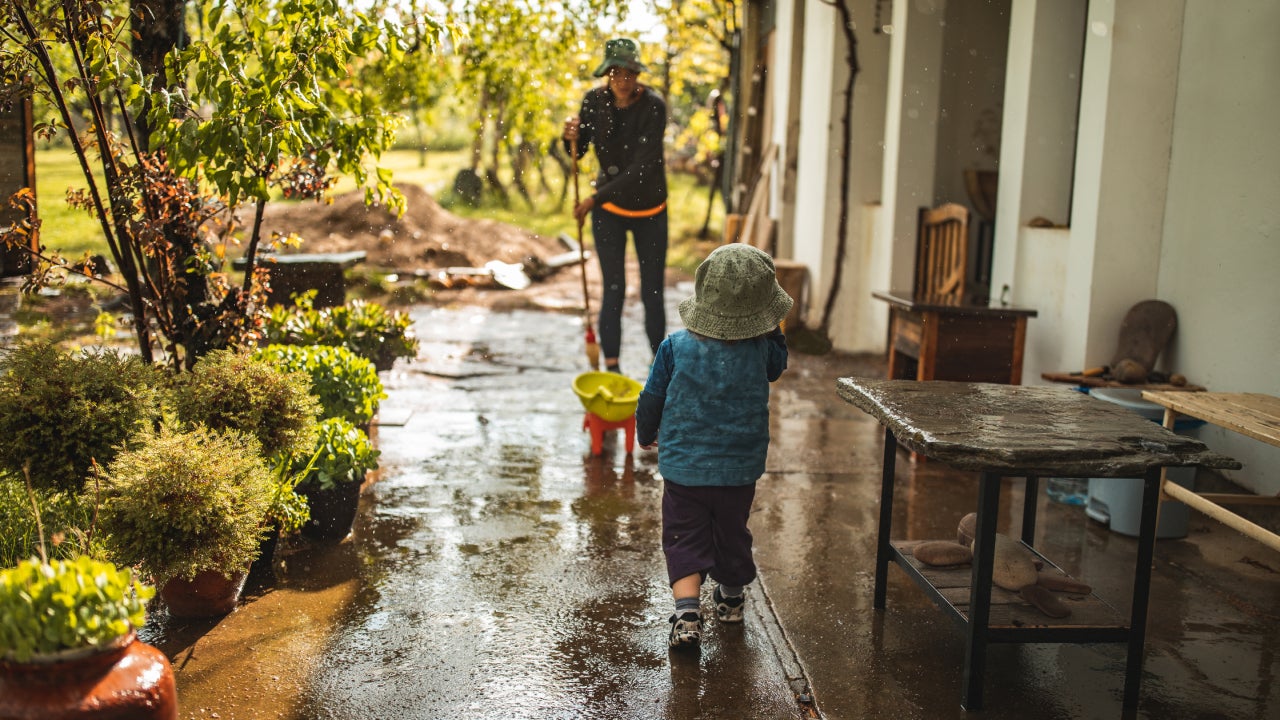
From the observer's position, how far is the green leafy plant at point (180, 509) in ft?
10.7

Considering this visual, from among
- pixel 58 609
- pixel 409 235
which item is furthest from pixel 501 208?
pixel 58 609

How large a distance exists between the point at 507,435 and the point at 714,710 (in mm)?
3353

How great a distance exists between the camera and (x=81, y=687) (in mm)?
2115

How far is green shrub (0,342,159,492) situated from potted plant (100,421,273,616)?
1.14 ft

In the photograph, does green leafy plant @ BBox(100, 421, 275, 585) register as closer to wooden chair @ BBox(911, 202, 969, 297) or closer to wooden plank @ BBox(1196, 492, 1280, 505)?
wooden plank @ BBox(1196, 492, 1280, 505)

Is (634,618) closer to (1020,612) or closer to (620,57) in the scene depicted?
(1020,612)

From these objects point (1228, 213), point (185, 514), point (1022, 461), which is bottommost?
point (185, 514)

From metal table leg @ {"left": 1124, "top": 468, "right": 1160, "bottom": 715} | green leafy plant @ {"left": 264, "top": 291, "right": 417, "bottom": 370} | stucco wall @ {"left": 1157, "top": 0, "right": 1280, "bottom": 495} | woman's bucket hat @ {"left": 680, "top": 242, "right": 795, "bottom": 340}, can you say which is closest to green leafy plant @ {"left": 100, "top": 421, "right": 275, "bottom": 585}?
woman's bucket hat @ {"left": 680, "top": 242, "right": 795, "bottom": 340}

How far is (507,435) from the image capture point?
6238mm

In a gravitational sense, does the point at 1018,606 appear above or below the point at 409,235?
below

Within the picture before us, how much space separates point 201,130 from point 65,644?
88.6 inches

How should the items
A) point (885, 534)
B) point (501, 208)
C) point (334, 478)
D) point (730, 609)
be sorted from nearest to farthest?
point (730, 609), point (885, 534), point (334, 478), point (501, 208)

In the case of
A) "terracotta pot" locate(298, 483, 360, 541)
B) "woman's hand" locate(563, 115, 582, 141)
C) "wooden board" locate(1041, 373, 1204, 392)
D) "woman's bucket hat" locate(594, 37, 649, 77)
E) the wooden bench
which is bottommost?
"terracotta pot" locate(298, 483, 360, 541)

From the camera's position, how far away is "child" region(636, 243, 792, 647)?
3.50 metres
